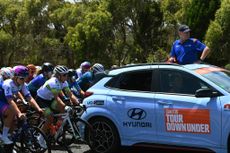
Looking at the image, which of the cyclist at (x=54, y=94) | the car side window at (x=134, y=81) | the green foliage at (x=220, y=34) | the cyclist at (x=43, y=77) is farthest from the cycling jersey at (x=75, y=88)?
the green foliage at (x=220, y=34)

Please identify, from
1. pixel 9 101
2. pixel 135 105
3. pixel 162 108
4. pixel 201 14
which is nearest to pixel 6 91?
pixel 9 101

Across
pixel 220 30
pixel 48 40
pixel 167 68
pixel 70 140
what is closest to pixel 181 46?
pixel 167 68

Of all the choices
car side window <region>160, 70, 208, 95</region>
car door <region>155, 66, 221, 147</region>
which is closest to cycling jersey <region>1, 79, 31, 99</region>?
car door <region>155, 66, 221, 147</region>

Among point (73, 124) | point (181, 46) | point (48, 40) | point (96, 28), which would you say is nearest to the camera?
point (73, 124)

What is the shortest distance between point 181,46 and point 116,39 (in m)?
28.4

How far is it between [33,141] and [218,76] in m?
3.69

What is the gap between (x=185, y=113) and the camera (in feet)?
26.5

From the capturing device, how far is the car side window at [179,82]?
26.8ft

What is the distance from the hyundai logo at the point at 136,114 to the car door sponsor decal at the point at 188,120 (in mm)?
470

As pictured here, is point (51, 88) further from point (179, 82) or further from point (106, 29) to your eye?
point (106, 29)

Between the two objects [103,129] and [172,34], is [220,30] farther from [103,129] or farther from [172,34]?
[103,129]

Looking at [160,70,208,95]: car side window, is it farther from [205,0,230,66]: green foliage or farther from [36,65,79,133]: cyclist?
[205,0,230,66]: green foliage

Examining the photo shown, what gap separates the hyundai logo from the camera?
28.0ft

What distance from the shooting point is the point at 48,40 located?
138 ft
